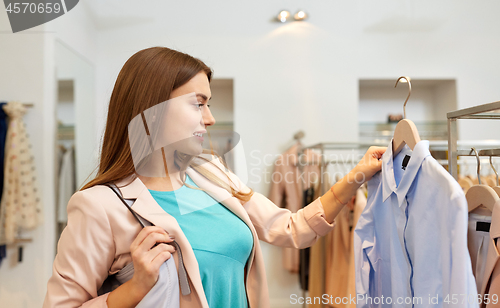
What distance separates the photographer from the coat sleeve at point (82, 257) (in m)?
0.67

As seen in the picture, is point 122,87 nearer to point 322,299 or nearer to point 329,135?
point 322,299

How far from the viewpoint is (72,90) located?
6.79ft

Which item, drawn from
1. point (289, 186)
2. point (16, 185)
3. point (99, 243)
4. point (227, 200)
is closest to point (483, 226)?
point (227, 200)

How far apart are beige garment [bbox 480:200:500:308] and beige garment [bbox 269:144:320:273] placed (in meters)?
1.52

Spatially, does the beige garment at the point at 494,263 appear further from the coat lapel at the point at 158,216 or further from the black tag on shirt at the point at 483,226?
the coat lapel at the point at 158,216

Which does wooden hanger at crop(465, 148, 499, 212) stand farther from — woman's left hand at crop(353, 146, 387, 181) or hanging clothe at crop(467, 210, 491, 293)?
woman's left hand at crop(353, 146, 387, 181)

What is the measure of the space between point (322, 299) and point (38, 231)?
1.60 metres

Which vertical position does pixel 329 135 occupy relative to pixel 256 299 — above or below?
above

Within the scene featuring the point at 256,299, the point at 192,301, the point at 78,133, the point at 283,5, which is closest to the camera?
the point at 192,301

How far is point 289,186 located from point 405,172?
1597 millimetres

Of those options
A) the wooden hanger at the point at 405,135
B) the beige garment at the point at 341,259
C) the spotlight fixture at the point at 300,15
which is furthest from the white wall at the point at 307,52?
the wooden hanger at the point at 405,135

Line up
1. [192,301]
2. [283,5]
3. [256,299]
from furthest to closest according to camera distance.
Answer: [283,5], [256,299], [192,301]

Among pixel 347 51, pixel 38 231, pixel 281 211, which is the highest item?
pixel 347 51

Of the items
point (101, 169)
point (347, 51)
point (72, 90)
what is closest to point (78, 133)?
point (72, 90)
